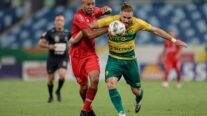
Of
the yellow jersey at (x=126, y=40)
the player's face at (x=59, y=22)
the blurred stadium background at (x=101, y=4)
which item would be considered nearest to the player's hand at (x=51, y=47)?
the player's face at (x=59, y=22)

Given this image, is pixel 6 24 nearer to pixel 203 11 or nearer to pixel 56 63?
pixel 203 11

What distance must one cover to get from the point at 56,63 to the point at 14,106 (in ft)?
8.46

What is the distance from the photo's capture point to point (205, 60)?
31.1m

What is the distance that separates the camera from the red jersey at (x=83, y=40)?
13.6m

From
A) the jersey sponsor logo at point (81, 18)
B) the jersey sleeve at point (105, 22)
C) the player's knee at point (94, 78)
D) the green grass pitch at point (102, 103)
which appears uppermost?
the jersey sleeve at point (105, 22)

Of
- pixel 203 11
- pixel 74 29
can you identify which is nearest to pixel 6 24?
pixel 203 11

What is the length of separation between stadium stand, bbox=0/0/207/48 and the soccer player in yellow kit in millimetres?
21719

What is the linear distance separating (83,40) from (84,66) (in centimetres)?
62

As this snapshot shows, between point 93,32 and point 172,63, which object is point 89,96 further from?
point 172,63

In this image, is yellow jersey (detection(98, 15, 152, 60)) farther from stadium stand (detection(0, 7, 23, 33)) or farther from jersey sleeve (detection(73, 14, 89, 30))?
stadium stand (detection(0, 7, 23, 33))

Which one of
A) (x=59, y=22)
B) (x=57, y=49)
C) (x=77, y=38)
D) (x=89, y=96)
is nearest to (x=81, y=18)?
(x=77, y=38)

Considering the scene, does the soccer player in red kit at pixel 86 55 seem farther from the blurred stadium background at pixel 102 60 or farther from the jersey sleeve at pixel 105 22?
the blurred stadium background at pixel 102 60

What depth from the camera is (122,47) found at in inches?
522

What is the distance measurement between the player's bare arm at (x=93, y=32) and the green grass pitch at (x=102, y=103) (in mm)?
2458
